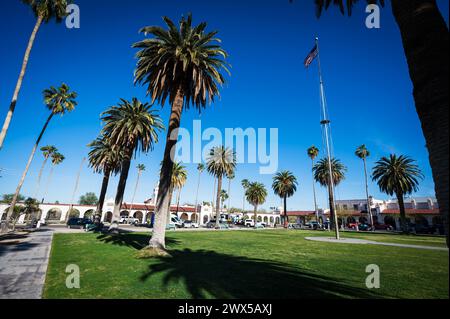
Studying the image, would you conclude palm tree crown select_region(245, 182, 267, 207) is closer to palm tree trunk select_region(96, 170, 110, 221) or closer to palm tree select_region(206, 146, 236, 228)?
palm tree select_region(206, 146, 236, 228)

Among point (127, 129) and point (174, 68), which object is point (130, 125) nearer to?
point (127, 129)

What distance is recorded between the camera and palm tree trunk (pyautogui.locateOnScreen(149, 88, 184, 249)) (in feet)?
44.3

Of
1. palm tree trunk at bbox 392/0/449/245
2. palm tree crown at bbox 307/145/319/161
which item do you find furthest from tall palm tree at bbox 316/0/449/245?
palm tree crown at bbox 307/145/319/161

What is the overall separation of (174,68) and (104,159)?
25.1 meters

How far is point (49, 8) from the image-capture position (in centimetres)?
1962

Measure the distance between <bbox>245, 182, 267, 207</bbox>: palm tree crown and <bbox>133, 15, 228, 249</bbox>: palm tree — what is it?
176ft

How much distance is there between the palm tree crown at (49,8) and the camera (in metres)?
18.9

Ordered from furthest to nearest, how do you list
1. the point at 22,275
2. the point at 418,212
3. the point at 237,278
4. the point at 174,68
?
the point at 418,212
the point at 174,68
the point at 22,275
the point at 237,278

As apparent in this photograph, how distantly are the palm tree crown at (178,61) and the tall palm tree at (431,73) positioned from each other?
12428mm

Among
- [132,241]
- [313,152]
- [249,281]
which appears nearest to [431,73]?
[249,281]

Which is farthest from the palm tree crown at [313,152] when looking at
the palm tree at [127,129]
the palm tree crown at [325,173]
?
the palm tree at [127,129]

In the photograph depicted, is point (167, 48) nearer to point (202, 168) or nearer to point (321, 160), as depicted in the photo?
point (321, 160)

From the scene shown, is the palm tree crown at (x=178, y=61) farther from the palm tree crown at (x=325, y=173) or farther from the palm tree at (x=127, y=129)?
the palm tree crown at (x=325, y=173)
